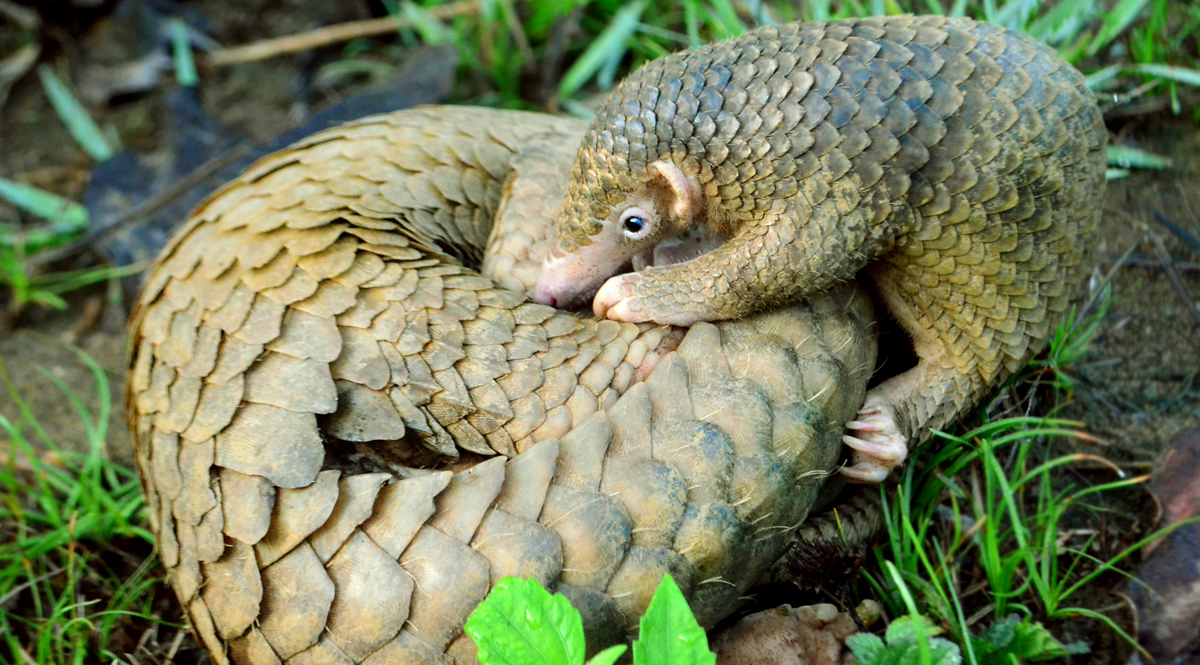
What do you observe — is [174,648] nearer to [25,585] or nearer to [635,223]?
[25,585]

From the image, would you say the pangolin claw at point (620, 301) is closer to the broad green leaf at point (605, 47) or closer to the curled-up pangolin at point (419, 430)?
the curled-up pangolin at point (419, 430)

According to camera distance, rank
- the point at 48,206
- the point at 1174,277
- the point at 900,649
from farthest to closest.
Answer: the point at 48,206 < the point at 1174,277 < the point at 900,649

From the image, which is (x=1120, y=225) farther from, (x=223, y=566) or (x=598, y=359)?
(x=223, y=566)

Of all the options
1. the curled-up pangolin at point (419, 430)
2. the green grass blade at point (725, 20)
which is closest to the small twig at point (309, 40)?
the green grass blade at point (725, 20)

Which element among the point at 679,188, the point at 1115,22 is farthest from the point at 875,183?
the point at 1115,22

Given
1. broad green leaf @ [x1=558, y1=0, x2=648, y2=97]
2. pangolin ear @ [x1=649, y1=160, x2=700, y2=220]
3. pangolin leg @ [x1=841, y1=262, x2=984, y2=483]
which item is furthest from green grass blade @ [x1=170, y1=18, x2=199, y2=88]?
pangolin leg @ [x1=841, y1=262, x2=984, y2=483]

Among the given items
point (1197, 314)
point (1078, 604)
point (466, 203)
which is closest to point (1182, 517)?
point (1078, 604)
